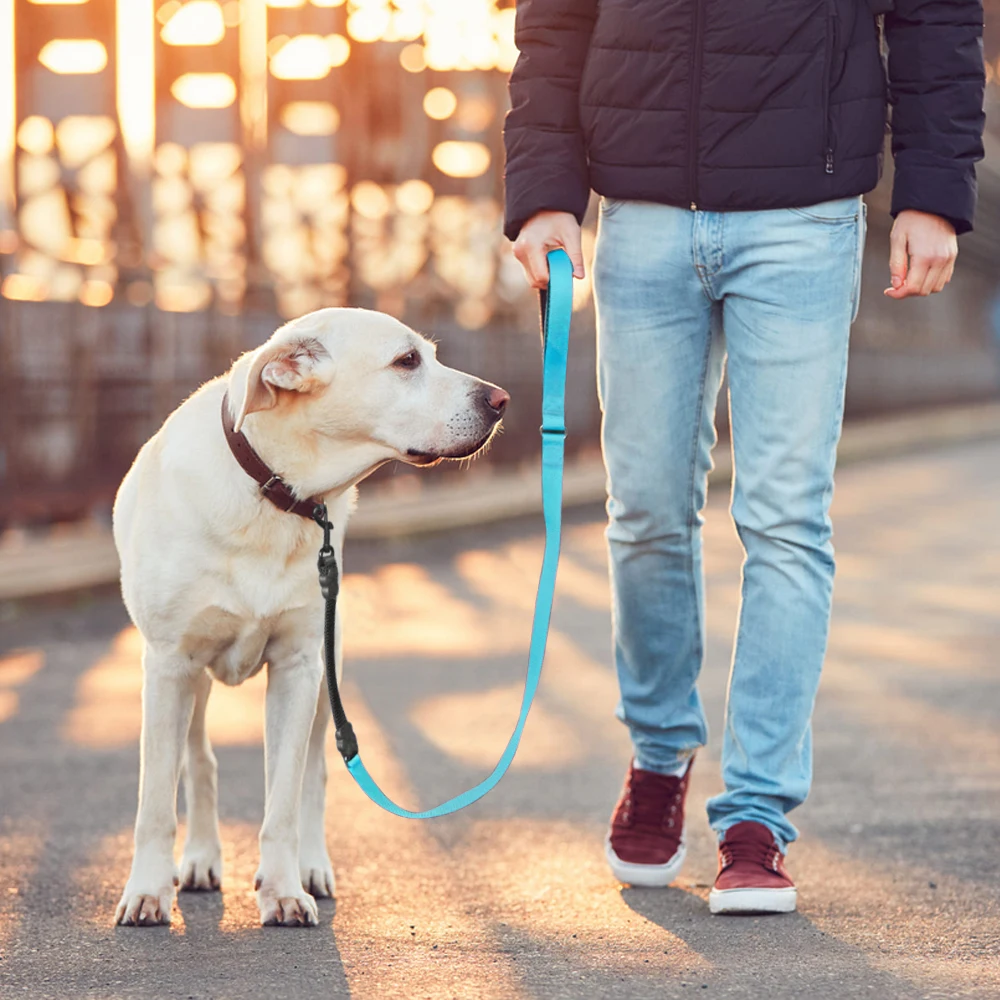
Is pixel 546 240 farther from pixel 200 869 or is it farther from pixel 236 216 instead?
pixel 236 216

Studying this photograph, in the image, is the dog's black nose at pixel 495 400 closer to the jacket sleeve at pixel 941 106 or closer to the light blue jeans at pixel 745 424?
the light blue jeans at pixel 745 424

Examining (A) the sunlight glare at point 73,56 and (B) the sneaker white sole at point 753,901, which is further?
(A) the sunlight glare at point 73,56

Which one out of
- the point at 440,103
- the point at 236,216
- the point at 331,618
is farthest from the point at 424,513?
the point at 331,618

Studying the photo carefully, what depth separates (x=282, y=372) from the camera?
3.26m

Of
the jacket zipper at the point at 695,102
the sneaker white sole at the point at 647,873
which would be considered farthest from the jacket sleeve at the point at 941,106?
the sneaker white sole at the point at 647,873

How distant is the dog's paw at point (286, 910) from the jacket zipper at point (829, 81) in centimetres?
160

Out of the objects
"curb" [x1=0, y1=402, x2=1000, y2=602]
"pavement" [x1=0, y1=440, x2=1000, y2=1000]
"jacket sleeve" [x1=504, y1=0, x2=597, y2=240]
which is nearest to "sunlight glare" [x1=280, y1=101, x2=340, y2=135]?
"curb" [x1=0, y1=402, x2=1000, y2=602]

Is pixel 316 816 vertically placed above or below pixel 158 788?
below

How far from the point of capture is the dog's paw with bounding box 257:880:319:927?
10.5 ft

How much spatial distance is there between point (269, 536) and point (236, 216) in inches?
426

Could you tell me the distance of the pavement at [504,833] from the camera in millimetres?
2848

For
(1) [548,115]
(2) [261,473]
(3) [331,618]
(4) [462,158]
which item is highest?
(1) [548,115]

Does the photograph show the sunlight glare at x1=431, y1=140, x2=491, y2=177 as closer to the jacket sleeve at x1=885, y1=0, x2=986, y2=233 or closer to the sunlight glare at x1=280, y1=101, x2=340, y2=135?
the sunlight glare at x1=280, y1=101, x2=340, y2=135

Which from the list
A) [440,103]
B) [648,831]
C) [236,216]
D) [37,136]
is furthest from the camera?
[440,103]
